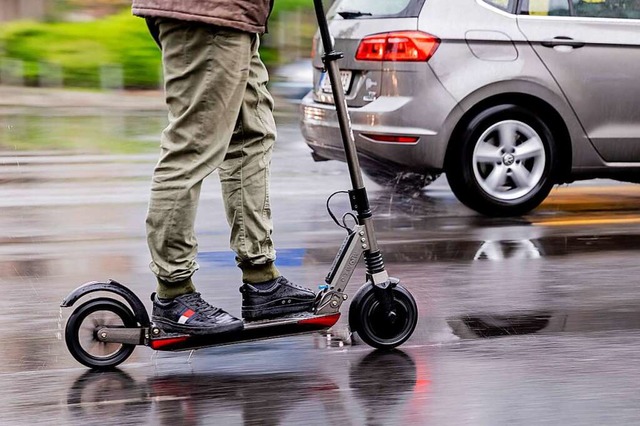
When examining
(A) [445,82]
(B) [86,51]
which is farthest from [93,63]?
(A) [445,82]

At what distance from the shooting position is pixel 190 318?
4484 millimetres

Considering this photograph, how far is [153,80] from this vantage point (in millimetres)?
14383

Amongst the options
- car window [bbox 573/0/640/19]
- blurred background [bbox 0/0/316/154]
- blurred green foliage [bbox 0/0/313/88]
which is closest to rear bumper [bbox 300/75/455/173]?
car window [bbox 573/0/640/19]

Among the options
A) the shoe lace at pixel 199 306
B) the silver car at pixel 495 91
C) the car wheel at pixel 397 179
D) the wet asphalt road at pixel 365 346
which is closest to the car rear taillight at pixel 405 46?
the silver car at pixel 495 91

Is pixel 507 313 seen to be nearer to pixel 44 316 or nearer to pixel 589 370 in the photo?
pixel 589 370

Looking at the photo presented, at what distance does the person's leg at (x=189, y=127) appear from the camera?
4.35m

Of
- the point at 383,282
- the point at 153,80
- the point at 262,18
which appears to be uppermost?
the point at 262,18

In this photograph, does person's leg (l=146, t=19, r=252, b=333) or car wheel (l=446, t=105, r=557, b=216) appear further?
car wheel (l=446, t=105, r=557, b=216)

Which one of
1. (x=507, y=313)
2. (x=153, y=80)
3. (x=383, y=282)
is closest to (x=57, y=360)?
(x=383, y=282)

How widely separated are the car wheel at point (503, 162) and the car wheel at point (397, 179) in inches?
39.1

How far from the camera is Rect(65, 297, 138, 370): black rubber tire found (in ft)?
14.6

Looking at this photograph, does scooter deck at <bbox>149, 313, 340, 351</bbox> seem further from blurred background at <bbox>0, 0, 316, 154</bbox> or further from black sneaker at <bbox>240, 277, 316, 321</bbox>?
blurred background at <bbox>0, 0, 316, 154</bbox>

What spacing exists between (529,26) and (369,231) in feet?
12.6

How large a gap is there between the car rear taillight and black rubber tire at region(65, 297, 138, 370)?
3907mm
